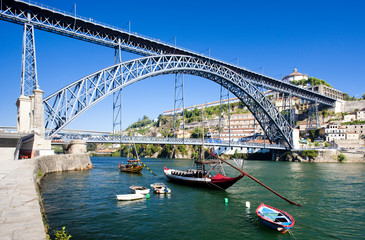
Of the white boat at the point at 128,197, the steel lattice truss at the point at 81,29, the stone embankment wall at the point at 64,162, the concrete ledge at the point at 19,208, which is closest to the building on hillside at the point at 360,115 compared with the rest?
the steel lattice truss at the point at 81,29

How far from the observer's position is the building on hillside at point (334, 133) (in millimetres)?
73625

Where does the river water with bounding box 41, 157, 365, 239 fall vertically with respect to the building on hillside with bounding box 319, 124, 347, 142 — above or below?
below

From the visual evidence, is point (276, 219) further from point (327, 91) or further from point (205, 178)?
point (327, 91)

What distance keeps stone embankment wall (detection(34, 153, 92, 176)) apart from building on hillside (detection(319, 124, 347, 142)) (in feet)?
218

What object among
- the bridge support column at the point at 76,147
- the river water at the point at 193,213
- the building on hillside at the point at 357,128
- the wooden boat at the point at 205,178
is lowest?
the river water at the point at 193,213

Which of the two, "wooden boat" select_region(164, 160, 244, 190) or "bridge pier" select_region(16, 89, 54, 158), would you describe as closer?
"wooden boat" select_region(164, 160, 244, 190)

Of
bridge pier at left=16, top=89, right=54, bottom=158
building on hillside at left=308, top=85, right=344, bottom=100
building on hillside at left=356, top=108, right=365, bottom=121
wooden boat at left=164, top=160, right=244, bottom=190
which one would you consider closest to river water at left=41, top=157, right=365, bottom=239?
wooden boat at left=164, top=160, right=244, bottom=190

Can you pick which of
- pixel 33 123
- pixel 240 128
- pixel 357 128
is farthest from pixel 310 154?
pixel 33 123

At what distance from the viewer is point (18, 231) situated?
660 centimetres

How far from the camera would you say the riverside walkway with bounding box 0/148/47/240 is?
21.4 feet

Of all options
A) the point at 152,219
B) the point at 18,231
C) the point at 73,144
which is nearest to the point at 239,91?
the point at 73,144

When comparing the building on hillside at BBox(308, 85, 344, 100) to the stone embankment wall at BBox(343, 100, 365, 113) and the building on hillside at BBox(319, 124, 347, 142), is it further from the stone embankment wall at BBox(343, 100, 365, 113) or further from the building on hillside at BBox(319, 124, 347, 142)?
the building on hillside at BBox(319, 124, 347, 142)

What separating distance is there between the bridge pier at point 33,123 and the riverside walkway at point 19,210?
15.6 m

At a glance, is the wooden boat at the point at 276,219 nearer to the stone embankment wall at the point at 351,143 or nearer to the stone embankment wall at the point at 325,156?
the stone embankment wall at the point at 325,156
